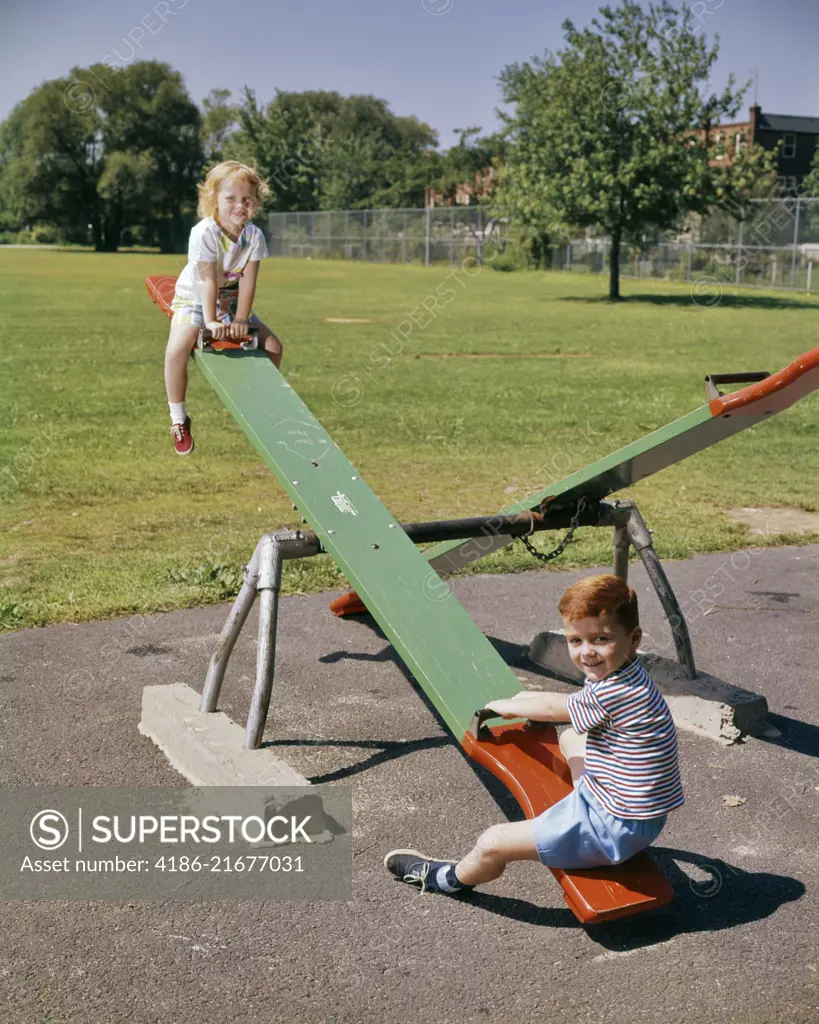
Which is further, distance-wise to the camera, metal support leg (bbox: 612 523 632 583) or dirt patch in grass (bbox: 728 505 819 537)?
dirt patch in grass (bbox: 728 505 819 537)

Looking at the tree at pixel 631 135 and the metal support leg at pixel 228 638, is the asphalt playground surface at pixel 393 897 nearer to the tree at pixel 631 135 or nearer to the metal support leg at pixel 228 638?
the metal support leg at pixel 228 638

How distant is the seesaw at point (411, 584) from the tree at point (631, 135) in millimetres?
26314

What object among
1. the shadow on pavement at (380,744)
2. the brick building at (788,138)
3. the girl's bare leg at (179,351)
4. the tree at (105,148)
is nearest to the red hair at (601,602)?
the shadow on pavement at (380,744)

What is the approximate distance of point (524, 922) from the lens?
11.3 ft

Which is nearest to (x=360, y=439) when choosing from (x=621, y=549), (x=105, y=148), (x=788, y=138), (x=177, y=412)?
(x=177, y=412)

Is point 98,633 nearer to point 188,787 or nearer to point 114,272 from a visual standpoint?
point 188,787

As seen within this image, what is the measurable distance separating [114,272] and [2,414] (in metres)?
29.7

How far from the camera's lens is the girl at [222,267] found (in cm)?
518

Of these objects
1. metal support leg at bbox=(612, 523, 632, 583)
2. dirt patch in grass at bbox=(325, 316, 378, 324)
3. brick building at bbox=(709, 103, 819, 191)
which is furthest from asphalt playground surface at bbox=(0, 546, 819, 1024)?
brick building at bbox=(709, 103, 819, 191)

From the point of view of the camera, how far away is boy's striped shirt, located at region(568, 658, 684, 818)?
327 cm

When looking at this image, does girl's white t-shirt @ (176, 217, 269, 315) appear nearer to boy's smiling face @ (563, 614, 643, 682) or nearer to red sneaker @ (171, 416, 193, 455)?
red sneaker @ (171, 416, 193, 455)

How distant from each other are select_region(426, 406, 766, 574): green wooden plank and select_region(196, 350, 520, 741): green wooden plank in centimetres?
79

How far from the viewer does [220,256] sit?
209 inches

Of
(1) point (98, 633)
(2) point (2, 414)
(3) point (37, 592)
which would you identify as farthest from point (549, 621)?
(2) point (2, 414)
